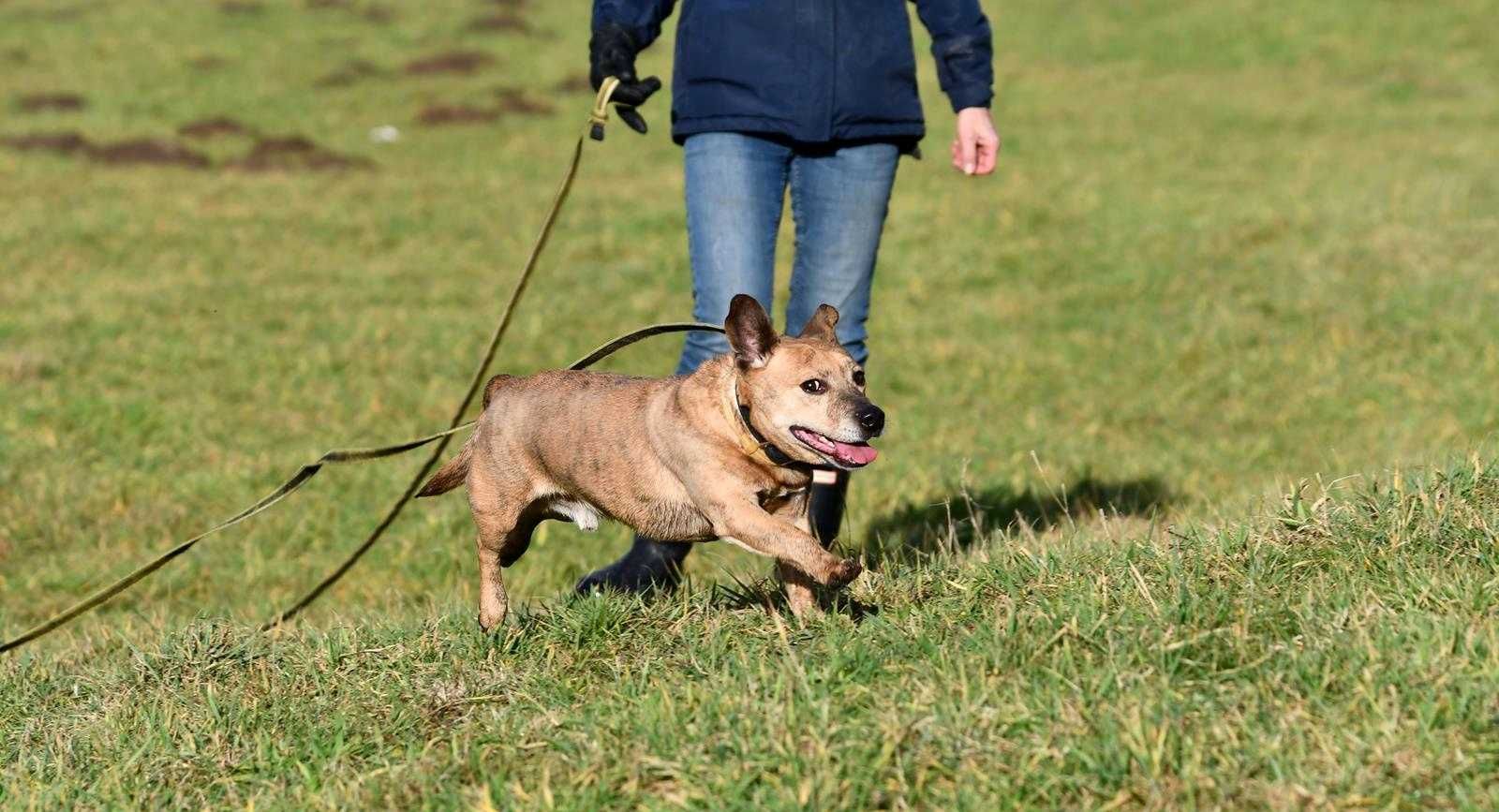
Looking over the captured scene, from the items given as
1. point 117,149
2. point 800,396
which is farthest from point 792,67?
point 117,149

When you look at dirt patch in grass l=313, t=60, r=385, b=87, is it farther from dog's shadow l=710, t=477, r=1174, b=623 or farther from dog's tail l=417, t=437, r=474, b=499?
dog's tail l=417, t=437, r=474, b=499

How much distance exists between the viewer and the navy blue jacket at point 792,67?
566 cm

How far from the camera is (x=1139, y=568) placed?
464 centimetres

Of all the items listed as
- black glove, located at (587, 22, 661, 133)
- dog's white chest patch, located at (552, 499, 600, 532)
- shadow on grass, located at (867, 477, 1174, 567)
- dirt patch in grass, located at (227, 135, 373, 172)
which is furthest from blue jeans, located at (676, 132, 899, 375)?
dirt patch in grass, located at (227, 135, 373, 172)

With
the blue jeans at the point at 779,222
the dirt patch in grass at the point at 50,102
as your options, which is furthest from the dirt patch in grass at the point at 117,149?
the blue jeans at the point at 779,222

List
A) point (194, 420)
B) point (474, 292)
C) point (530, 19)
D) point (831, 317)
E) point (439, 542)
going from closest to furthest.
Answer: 1. point (831, 317)
2. point (439, 542)
3. point (194, 420)
4. point (474, 292)
5. point (530, 19)

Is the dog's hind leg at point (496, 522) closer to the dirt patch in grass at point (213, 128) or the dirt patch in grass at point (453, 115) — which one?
the dirt patch in grass at point (213, 128)

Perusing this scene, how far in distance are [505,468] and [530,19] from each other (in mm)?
31249

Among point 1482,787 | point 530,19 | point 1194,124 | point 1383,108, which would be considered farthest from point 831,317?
point 530,19

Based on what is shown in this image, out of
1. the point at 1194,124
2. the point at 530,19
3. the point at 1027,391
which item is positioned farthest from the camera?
the point at 530,19

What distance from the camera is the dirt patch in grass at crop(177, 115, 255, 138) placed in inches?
945

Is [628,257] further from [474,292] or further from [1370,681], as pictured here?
[1370,681]

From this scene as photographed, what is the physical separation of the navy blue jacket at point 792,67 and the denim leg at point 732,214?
87 mm

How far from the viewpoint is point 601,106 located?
554 cm
